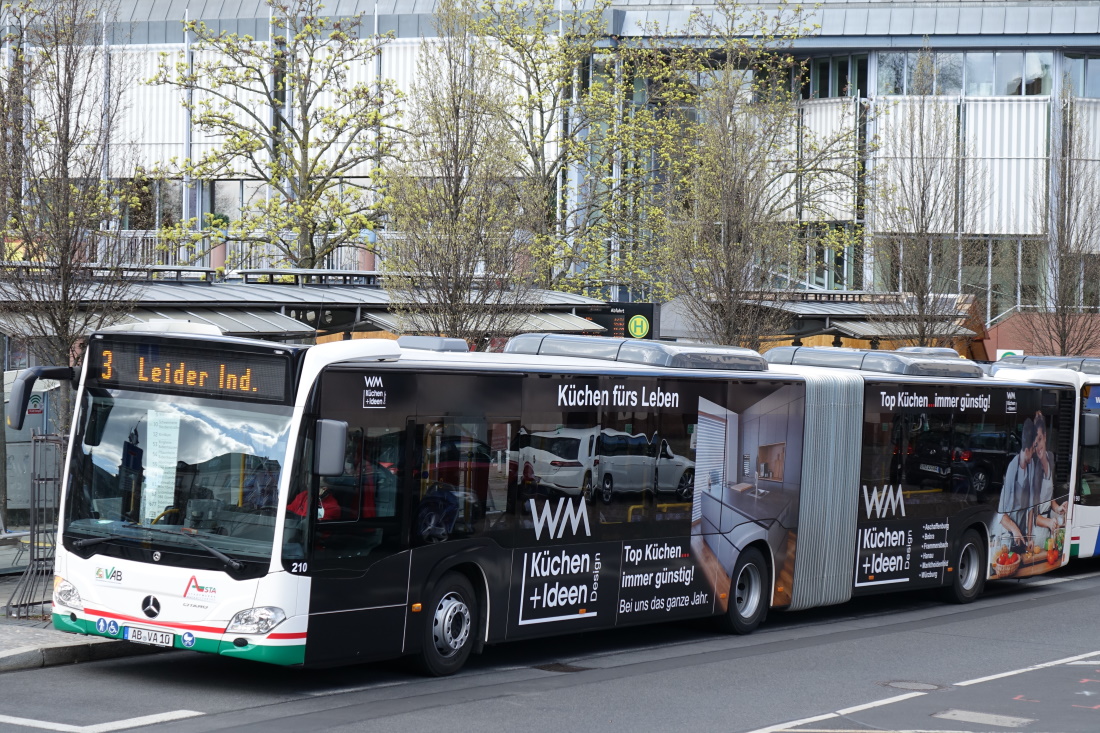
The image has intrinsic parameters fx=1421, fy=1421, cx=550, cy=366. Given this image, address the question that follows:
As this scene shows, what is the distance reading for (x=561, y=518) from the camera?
40.6 ft

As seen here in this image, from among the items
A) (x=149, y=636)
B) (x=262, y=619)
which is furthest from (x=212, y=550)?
(x=149, y=636)

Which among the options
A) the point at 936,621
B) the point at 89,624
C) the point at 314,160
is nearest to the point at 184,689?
the point at 89,624

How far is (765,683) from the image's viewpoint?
458 inches

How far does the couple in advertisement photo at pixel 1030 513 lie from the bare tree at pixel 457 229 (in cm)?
787

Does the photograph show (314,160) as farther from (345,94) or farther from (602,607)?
(602,607)

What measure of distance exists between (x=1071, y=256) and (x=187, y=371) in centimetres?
3386

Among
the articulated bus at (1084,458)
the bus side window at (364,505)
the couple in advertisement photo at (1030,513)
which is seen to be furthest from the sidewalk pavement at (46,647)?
the articulated bus at (1084,458)

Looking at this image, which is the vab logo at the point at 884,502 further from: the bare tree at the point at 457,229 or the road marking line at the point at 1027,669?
the bare tree at the point at 457,229

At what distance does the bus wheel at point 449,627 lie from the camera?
11.2 metres

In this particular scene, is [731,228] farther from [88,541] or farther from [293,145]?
[88,541]

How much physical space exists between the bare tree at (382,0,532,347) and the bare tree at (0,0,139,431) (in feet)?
19.7

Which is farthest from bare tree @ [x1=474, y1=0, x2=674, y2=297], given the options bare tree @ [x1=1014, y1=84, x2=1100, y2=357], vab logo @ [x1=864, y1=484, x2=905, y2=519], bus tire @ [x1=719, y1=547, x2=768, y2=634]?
bus tire @ [x1=719, y1=547, x2=768, y2=634]

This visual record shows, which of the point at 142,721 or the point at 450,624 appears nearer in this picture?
the point at 142,721

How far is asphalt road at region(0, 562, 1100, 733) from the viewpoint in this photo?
9.57 m
